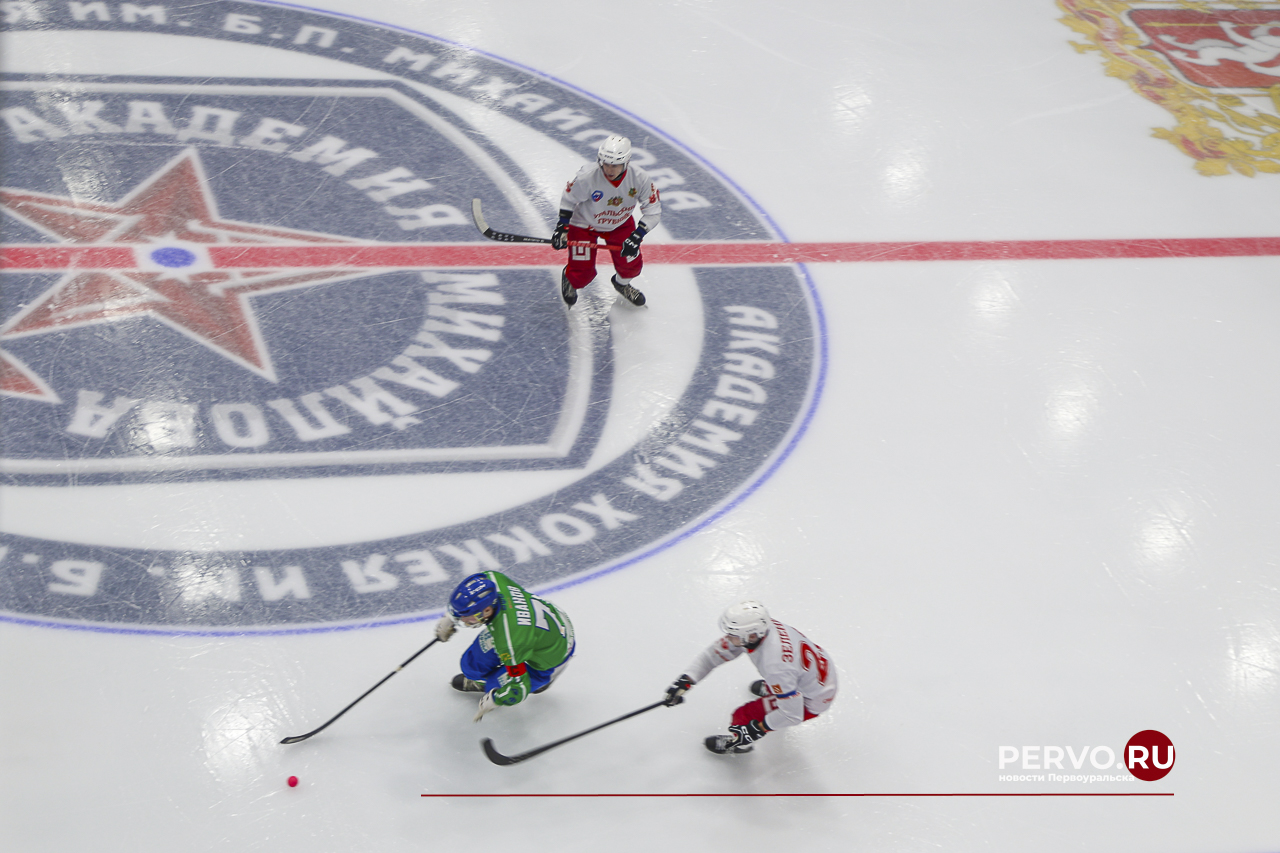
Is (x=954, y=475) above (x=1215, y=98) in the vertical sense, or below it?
below

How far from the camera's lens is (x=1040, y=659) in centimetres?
483

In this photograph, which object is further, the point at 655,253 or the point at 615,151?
the point at 655,253

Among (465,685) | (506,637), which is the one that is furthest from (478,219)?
(506,637)

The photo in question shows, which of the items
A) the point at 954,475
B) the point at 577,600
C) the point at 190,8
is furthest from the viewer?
the point at 190,8

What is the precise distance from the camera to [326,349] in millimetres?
5934

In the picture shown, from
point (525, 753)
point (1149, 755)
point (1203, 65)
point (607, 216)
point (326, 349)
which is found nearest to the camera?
point (525, 753)

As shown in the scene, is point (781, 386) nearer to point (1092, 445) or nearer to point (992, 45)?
point (1092, 445)

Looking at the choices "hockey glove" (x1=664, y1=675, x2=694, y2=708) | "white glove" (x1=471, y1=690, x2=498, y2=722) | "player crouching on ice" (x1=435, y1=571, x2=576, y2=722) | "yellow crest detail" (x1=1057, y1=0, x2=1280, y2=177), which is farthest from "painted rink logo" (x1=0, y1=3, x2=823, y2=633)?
"yellow crest detail" (x1=1057, y1=0, x2=1280, y2=177)

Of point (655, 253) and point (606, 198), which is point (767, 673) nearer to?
point (606, 198)

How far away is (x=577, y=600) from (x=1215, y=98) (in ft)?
23.6

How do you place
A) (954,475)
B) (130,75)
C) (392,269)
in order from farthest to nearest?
(130,75) < (392,269) < (954,475)

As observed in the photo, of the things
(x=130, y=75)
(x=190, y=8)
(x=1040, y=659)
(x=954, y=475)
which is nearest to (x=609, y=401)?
(x=954, y=475)

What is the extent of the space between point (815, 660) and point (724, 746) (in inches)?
21.4

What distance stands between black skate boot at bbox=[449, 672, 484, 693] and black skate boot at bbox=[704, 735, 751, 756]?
37.4 inches
